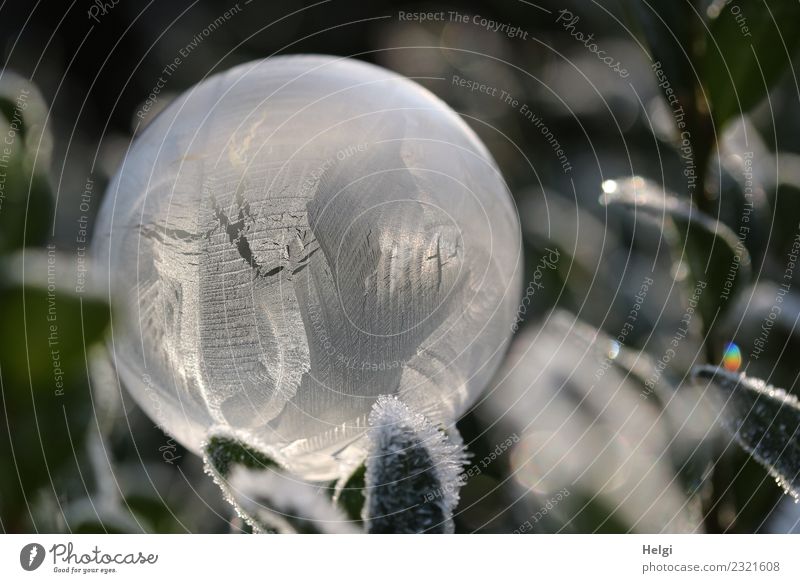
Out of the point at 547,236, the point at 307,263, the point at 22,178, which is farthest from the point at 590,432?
the point at 22,178

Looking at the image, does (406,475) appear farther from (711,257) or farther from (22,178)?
(22,178)

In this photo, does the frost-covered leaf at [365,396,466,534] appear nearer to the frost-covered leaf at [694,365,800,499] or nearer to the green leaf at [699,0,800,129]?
the frost-covered leaf at [694,365,800,499]

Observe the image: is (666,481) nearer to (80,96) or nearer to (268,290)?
(268,290)

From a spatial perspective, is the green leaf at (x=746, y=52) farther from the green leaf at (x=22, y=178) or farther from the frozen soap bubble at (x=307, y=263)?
the green leaf at (x=22, y=178)

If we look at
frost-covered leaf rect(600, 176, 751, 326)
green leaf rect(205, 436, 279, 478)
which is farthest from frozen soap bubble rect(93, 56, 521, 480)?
frost-covered leaf rect(600, 176, 751, 326)

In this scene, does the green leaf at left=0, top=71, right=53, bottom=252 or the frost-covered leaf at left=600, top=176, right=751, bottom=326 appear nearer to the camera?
the frost-covered leaf at left=600, top=176, right=751, bottom=326

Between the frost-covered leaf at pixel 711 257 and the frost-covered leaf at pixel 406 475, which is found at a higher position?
the frost-covered leaf at pixel 711 257

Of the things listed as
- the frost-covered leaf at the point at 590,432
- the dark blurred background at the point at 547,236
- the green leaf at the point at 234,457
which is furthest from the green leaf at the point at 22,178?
the frost-covered leaf at the point at 590,432
